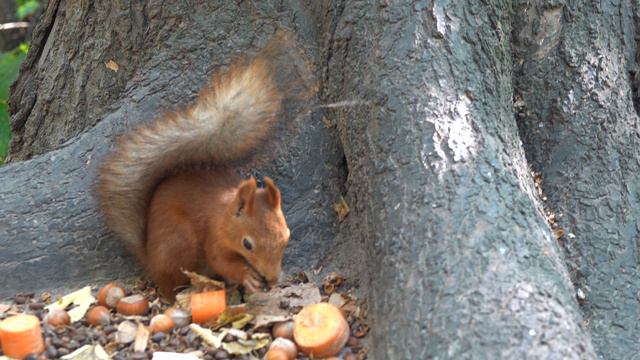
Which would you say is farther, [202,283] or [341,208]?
[341,208]

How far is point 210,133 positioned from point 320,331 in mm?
535

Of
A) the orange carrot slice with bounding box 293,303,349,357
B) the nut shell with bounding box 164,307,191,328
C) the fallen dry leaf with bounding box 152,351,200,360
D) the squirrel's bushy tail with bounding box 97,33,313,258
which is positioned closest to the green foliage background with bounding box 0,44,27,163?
the squirrel's bushy tail with bounding box 97,33,313,258

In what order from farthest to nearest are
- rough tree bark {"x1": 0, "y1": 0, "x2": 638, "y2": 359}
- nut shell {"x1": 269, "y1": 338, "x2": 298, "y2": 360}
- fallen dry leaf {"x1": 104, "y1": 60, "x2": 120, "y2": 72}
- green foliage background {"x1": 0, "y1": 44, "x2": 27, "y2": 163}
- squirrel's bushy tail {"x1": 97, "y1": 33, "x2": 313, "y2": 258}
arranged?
green foliage background {"x1": 0, "y1": 44, "x2": 27, "y2": 163}, fallen dry leaf {"x1": 104, "y1": 60, "x2": 120, "y2": 72}, squirrel's bushy tail {"x1": 97, "y1": 33, "x2": 313, "y2": 258}, nut shell {"x1": 269, "y1": 338, "x2": 298, "y2": 360}, rough tree bark {"x1": 0, "y1": 0, "x2": 638, "y2": 359}

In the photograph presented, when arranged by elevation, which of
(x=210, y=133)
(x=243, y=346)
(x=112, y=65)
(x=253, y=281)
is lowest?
(x=243, y=346)

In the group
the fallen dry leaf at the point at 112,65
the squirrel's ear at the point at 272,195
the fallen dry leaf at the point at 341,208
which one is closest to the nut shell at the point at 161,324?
the squirrel's ear at the point at 272,195

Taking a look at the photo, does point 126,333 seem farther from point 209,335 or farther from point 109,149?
point 109,149

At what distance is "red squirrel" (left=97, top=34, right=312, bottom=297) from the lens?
7.09 feet

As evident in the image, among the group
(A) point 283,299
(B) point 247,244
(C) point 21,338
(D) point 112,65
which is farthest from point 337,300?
(D) point 112,65

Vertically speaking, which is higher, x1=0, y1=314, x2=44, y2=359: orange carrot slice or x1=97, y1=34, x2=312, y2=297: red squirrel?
x1=97, y1=34, x2=312, y2=297: red squirrel

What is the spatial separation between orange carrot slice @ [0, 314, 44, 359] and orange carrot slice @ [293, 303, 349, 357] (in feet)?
1.77

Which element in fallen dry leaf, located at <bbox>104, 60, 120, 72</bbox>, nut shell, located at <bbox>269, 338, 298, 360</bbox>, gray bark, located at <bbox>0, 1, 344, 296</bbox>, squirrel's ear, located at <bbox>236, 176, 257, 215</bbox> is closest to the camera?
nut shell, located at <bbox>269, 338, 298, 360</bbox>

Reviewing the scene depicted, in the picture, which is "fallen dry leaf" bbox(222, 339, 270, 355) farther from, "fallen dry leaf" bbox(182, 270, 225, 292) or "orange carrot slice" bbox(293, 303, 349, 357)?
"fallen dry leaf" bbox(182, 270, 225, 292)

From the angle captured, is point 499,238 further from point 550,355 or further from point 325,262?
point 325,262

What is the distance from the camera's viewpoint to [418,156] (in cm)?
203
